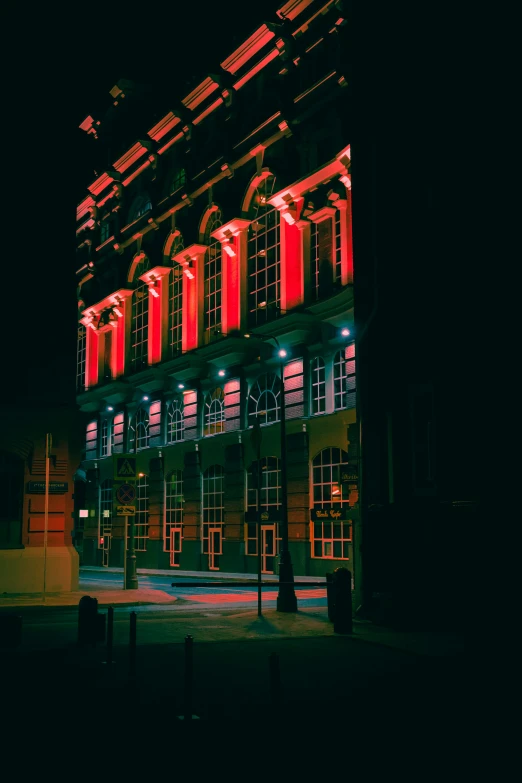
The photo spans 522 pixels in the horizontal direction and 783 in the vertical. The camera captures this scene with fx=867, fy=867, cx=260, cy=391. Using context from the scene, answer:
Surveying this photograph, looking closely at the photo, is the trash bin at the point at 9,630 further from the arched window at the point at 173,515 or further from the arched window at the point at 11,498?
the arched window at the point at 173,515

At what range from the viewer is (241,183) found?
145 ft

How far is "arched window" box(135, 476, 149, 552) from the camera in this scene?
165 ft

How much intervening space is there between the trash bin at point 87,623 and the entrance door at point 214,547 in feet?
95.7

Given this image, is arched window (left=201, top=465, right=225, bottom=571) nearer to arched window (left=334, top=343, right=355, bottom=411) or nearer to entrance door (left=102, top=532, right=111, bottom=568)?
arched window (left=334, top=343, right=355, bottom=411)

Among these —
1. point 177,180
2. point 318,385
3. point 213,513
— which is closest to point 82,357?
point 177,180

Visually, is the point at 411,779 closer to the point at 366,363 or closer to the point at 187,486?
the point at 366,363

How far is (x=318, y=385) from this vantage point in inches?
1505

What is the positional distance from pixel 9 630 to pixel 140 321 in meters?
41.1

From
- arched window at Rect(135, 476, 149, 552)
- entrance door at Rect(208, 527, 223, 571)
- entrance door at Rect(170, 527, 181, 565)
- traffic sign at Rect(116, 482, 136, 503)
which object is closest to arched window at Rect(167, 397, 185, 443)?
arched window at Rect(135, 476, 149, 552)

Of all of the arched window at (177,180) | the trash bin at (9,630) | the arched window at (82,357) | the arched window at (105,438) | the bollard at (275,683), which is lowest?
the trash bin at (9,630)

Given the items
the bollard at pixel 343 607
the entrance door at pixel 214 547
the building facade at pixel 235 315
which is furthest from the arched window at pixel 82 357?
the bollard at pixel 343 607

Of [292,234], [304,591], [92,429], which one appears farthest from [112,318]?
[304,591]

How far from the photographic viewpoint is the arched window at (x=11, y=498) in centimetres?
2511

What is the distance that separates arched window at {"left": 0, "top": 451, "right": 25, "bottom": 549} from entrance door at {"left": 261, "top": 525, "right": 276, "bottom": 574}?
54.2 ft
